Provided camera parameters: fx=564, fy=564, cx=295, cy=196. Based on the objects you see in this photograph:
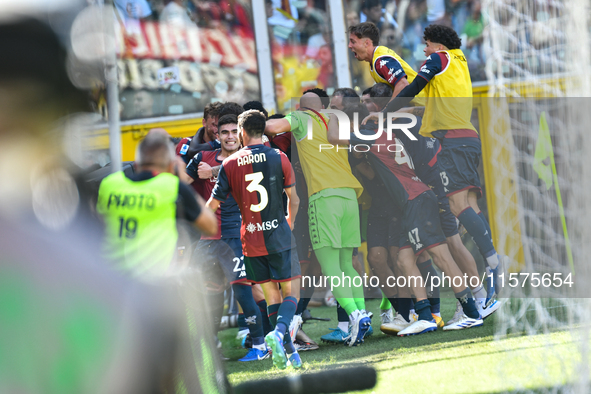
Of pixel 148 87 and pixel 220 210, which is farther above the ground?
pixel 148 87

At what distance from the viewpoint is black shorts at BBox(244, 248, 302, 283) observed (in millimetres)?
4039

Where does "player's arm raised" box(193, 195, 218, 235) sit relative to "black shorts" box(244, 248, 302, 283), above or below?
above

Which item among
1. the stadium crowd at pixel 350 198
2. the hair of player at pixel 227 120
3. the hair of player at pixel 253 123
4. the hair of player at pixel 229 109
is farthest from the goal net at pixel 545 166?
the hair of player at pixel 229 109

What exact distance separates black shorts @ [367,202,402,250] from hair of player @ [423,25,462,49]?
4.82 ft

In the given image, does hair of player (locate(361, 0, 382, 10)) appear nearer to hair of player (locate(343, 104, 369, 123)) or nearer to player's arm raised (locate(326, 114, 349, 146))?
hair of player (locate(343, 104, 369, 123))

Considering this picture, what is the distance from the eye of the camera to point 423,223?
461 cm

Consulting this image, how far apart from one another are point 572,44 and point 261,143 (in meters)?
2.33

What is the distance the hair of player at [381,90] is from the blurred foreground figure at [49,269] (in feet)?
15.4

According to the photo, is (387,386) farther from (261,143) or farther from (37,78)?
(37,78)

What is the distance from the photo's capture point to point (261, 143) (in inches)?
164

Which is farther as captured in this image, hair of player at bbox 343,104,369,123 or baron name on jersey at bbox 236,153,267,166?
hair of player at bbox 343,104,369,123

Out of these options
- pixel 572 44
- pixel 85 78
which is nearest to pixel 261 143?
pixel 572 44

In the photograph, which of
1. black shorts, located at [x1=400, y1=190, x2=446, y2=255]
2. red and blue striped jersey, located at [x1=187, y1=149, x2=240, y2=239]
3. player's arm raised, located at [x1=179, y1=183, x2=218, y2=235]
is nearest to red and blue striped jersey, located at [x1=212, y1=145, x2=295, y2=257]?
Result: red and blue striped jersey, located at [x1=187, y1=149, x2=240, y2=239]

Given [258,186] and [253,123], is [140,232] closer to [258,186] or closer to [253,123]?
[258,186]
